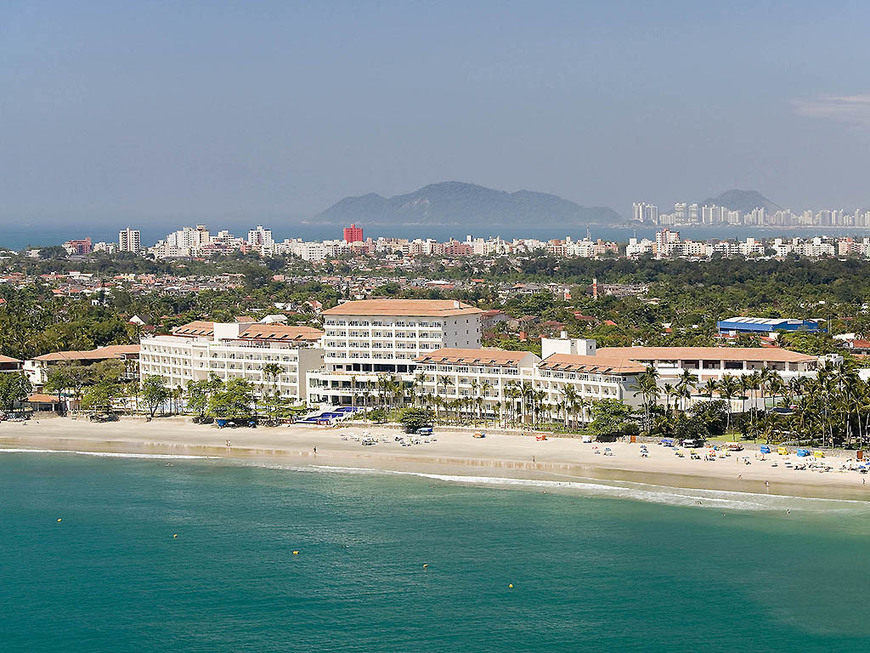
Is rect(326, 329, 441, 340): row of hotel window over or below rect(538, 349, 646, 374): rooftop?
over

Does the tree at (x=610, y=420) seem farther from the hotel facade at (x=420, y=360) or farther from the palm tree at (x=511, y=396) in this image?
the palm tree at (x=511, y=396)

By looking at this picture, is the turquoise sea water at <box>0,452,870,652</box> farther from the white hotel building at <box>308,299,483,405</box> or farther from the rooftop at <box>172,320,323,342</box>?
the rooftop at <box>172,320,323,342</box>

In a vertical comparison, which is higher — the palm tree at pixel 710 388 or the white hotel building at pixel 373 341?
the white hotel building at pixel 373 341

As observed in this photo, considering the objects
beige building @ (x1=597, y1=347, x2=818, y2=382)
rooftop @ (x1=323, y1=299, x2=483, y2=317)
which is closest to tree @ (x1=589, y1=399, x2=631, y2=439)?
beige building @ (x1=597, y1=347, x2=818, y2=382)

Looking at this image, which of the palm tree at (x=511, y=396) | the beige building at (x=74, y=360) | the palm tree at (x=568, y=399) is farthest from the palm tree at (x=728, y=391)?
the beige building at (x=74, y=360)

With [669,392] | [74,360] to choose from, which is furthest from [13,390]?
[669,392]

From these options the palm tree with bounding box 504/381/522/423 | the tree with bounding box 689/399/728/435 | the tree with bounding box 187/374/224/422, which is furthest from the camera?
the tree with bounding box 187/374/224/422
